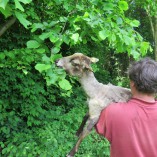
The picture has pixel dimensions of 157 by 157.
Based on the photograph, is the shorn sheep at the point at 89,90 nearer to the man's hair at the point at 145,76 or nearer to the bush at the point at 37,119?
the man's hair at the point at 145,76

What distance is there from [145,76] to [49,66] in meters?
0.65

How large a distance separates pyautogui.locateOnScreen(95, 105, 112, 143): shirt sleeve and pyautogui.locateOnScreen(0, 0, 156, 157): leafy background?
0.39 m

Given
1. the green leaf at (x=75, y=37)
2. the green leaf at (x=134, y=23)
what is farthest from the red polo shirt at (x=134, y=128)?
the green leaf at (x=134, y=23)

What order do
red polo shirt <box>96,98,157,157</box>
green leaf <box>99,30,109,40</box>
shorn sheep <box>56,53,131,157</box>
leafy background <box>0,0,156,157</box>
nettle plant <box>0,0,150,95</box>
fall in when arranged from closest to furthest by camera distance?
1. red polo shirt <box>96,98,157,157</box>
2. shorn sheep <box>56,53,131,157</box>
3. nettle plant <box>0,0,150,95</box>
4. green leaf <box>99,30,109,40</box>
5. leafy background <box>0,0,156,157</box>

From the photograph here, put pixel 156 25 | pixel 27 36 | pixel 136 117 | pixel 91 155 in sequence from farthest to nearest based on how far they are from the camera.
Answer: pixel 156 25 < pixel 27 36 < pixel 91 155 < pixel 136 117

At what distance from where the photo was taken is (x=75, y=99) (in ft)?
21.2

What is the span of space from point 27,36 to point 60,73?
12.5 ft

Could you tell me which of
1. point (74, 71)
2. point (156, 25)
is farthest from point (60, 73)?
point (156, 25)

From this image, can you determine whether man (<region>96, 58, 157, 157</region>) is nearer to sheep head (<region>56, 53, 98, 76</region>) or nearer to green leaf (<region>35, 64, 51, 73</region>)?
sheep head (<region>56, 53, 98, 76</region>)

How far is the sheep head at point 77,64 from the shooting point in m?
1.86

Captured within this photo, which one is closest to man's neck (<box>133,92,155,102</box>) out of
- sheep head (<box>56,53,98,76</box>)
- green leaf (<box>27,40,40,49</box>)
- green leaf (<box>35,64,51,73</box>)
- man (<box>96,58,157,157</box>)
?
man (<box>96,58,157,157</box>)

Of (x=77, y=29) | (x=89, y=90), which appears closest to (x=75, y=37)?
(x=77, y=29)

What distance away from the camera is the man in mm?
1526

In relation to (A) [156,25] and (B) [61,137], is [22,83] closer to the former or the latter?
(B) [61,137]
